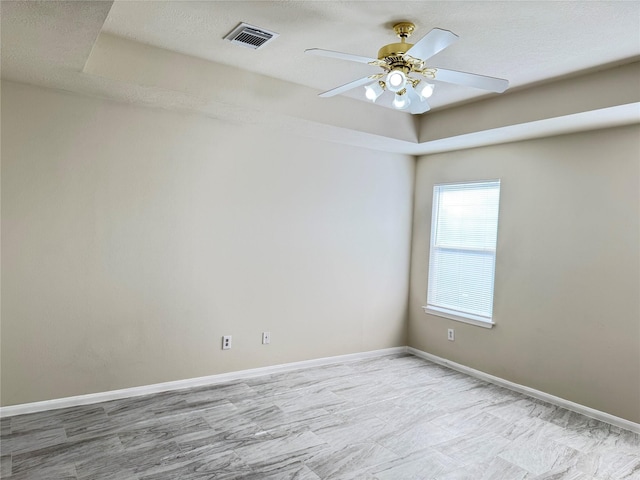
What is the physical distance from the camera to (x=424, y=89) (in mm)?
2699

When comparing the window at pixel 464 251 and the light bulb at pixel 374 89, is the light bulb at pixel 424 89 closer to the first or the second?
the light bulb at pixel 374 89

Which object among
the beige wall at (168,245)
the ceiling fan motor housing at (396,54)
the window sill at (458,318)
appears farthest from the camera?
the window sill at (458,318)

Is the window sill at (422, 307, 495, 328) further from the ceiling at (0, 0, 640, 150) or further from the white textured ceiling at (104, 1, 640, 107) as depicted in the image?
the white textured ceiling at (104, 1, 640, 107)

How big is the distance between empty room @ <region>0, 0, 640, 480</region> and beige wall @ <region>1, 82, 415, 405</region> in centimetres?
2

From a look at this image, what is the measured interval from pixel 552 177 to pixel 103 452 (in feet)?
13.2

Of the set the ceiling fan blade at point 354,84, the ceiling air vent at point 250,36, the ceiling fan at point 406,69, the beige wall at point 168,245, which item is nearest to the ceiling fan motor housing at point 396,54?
the ceiling fan at point 406,69

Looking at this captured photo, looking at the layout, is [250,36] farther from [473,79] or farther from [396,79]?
[473,79]

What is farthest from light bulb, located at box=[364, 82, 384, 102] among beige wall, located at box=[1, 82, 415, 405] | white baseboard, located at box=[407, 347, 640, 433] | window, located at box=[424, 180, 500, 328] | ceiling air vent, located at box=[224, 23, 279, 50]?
white baseboard, located at box=[407, 347, 640, 433]

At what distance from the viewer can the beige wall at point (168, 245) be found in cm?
327

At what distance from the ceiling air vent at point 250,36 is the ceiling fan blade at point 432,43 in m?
0.96

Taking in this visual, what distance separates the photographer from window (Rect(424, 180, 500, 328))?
4543mm

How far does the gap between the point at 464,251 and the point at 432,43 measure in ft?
9.86

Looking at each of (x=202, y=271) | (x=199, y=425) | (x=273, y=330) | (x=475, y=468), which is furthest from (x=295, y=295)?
(x=475, y=468)

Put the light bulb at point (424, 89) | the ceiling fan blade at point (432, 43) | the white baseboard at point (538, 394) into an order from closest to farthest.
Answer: the ceiling fan blade at point (432, 43) < the light bulb at point (424, 89) < the white baseboard at point (538, 394)
